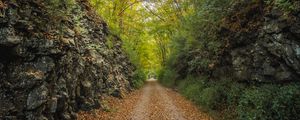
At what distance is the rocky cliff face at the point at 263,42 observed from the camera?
912cm

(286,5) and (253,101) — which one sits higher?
(286,5)

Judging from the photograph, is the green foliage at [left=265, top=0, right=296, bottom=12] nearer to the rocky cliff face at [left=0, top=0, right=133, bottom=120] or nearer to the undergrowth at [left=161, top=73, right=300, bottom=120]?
the undergrowth at [left=161, top=73, right=300, bottom=120]

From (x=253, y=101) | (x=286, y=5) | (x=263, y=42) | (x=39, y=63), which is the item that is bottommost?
(x=253, y=101)

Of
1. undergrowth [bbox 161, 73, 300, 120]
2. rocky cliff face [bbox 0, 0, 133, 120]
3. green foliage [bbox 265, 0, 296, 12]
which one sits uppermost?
green foliage [bbox 265, 0, 296, 12]

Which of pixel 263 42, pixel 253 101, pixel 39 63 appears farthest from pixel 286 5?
pixel 39 63

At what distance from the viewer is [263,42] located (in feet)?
34.1

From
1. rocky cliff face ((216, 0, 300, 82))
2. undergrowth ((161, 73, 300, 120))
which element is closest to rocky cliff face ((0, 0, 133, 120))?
undergrowth ((161, 73, 300, 120))

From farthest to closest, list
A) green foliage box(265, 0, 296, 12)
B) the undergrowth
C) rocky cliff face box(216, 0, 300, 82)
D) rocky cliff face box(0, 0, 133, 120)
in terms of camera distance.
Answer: rocky cliff face box(216, 0, 300, 82) → green foliage box(265, 0, 296, 12) → the undergrowth → rocky cliff face box(0, 0, 133, 120)

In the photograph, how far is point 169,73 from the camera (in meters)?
30.2

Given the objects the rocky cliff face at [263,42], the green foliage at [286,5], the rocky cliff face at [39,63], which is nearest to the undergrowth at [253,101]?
the rocky cliff face at [263,42]

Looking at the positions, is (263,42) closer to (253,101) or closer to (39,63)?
(253,101)

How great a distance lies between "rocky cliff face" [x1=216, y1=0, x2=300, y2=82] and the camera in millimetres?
9125

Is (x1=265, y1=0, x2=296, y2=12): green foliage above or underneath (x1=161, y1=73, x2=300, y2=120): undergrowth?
above

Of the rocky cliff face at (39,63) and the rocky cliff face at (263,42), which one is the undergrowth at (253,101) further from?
the rocky cliff face at (39,63)
